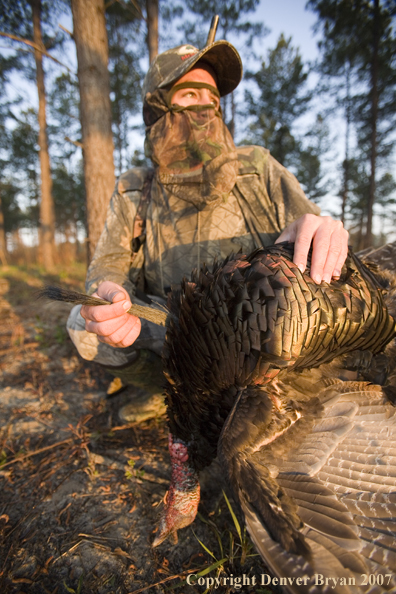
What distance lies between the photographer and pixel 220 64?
2.60 m

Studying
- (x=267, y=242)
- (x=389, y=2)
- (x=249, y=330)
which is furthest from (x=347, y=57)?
(x=249, y=330)

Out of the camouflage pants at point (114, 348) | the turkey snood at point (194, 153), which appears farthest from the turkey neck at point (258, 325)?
the turkey snood at point (194, 153)

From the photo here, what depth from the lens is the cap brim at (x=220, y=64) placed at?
224 cm

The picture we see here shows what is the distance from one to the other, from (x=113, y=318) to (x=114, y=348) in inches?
41.3

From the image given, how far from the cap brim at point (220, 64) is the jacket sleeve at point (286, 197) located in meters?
0.94

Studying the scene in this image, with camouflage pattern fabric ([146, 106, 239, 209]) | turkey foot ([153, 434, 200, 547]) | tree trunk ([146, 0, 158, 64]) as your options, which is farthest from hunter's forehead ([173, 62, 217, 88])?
tree trunk ([146, 0, 158, 64])

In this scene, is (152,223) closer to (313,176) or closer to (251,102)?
(251,102)

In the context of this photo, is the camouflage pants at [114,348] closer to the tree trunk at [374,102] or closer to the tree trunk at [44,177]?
the tree trunk at [44,177]

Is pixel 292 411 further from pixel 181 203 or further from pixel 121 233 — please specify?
pixel 121 233

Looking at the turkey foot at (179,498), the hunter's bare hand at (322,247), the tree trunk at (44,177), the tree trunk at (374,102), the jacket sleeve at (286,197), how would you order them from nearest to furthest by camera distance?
the hunter's bare hand at (322,247)
the turkey foot at (179,498)
the jacket sleeve at (286,197)
the tree trunk at (374,102)
the tree trunk at (44,177)

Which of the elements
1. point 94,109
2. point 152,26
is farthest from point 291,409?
point 152,26

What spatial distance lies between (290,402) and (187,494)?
0.88 m

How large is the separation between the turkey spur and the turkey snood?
982 millimetres

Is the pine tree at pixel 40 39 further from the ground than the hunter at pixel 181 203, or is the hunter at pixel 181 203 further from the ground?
the pine tree at pixel 40 39
